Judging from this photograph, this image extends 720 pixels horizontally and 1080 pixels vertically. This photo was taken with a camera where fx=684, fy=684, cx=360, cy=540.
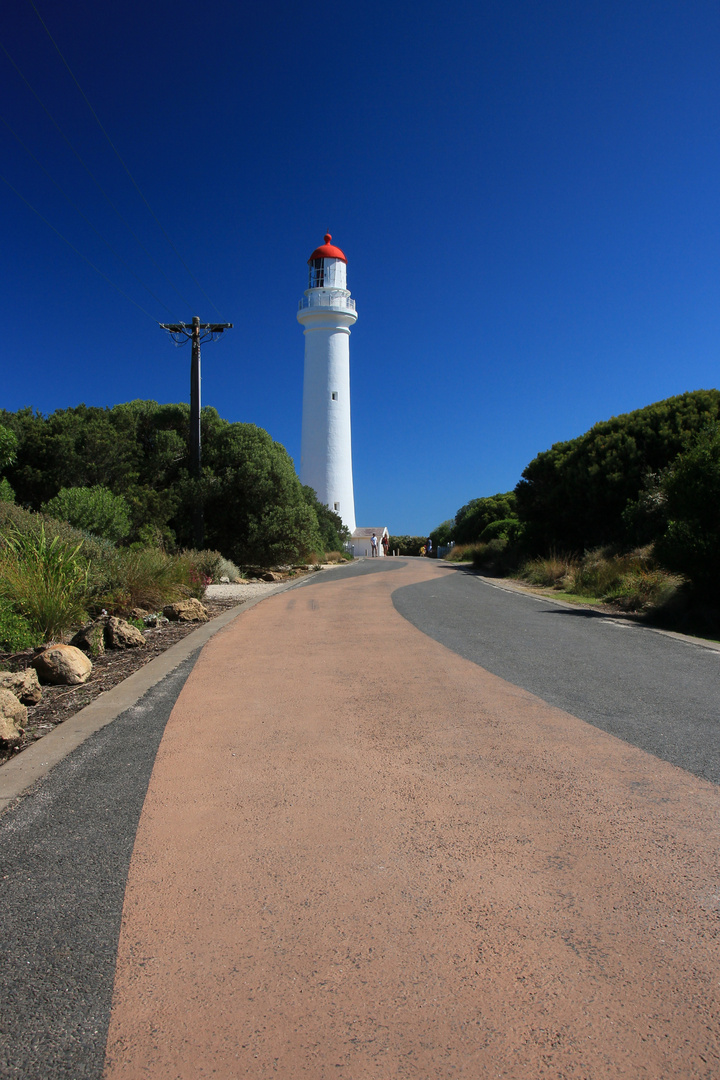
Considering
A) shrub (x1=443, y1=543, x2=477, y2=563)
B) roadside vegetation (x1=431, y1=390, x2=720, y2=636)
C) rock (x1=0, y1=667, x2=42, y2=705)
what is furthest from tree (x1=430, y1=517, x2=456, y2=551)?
rock (x1=0, y1=667, x2=42, y2=705)

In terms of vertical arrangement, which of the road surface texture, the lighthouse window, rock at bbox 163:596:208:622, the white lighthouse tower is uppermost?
the lighthouse window

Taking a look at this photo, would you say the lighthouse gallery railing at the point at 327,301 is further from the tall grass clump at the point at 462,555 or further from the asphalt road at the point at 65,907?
the asphalt road at the point at 65,907

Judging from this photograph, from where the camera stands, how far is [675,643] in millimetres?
9234

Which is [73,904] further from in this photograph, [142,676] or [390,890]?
[142,676]

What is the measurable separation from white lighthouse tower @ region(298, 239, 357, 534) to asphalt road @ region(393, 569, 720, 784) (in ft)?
104

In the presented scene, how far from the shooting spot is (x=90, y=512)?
13.8 meters

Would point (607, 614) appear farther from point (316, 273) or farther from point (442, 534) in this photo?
point (442, 534)

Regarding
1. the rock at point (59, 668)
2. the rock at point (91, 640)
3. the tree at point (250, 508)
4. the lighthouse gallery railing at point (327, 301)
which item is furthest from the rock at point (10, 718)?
the lighthouse gallery railing at point (327, 301)

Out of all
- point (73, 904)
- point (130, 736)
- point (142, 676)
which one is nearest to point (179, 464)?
point (142, 676)

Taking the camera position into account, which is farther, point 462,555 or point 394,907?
point 462,555

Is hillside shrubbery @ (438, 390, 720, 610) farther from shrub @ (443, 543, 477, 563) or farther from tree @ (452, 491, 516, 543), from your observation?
tree @ (452, 491, 516, 543)

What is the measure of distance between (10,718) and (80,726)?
→ 0.49 m

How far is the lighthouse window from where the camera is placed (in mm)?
45625

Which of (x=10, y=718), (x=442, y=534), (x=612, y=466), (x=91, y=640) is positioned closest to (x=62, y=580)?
(x=91, y=640)
